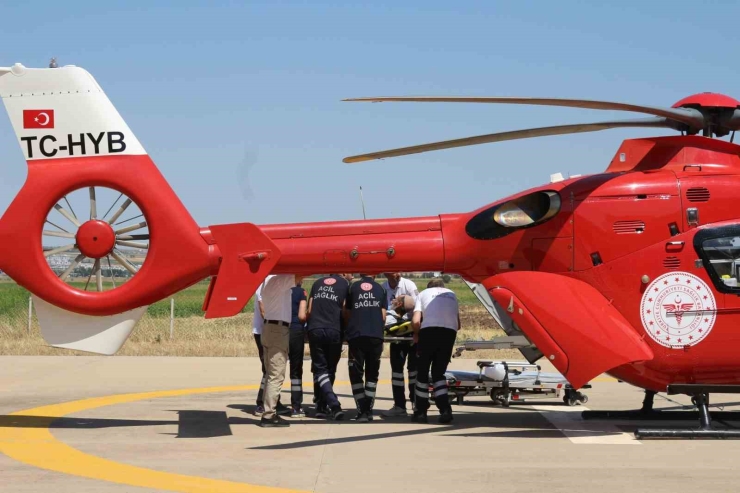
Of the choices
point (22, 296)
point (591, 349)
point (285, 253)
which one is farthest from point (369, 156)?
point (22, 296)

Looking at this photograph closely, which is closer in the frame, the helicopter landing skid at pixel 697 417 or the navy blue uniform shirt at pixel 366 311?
the helicopter landing skid at pixel 697 417

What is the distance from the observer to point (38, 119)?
1105cm

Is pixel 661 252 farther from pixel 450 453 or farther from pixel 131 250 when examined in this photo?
pixel 131 250

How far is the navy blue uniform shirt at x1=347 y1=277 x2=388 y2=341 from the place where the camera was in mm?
11969

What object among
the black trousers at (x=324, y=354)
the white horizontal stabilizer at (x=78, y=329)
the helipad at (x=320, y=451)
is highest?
the white horizontal stabilizer at (x=78, y=329)

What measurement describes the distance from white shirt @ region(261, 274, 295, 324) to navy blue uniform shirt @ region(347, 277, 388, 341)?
3.33 ft

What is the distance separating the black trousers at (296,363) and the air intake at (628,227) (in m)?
4.58

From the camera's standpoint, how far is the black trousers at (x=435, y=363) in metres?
11.5

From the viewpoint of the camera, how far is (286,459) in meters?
8.98

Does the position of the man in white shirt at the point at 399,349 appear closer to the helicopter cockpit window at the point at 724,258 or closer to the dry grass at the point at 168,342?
the helicopter cockpit window at the point at 724,258

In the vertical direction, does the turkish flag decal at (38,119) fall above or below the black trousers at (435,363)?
above

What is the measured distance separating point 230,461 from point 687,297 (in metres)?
5.52

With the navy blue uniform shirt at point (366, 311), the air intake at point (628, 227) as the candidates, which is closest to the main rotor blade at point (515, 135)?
the air intake at point (628, 227)

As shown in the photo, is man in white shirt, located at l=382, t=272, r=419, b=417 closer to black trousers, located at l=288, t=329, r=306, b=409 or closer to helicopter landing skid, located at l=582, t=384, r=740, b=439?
black trousers, located at l=288, t=329, r=306, b=409
